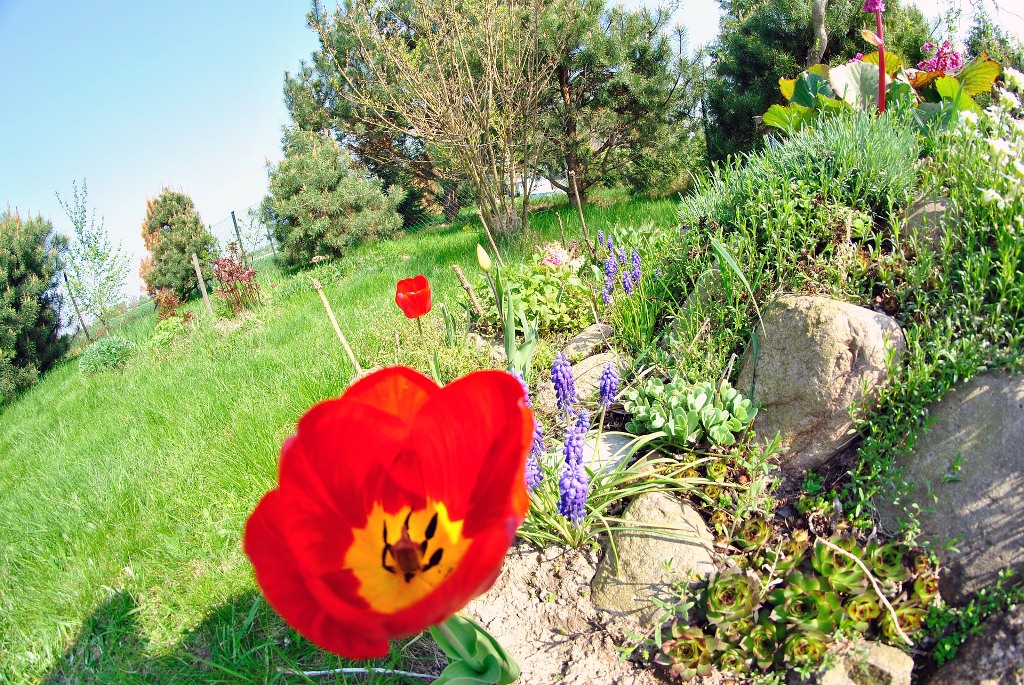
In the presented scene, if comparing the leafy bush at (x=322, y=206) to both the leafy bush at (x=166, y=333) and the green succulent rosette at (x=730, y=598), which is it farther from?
the green succulent rosette at (x=730, y=598)

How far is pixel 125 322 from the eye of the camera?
Result: 12773 millimetres

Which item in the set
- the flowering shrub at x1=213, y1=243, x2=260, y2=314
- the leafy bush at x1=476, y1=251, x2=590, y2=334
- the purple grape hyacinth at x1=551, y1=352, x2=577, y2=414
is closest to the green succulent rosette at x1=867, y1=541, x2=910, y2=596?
the purple grape hyacinth at x1=551, y1=352, x2=577, y2=414

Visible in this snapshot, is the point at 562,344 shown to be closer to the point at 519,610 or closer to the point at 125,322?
the point at 519,610

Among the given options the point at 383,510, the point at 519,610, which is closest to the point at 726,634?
the point at 519,610

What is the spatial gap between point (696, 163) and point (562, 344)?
8112 millimetres

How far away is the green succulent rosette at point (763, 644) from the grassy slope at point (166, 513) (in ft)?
2.96

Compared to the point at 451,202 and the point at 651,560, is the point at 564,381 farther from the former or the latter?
the point at 451,202

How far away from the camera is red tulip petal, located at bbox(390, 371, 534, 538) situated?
2.34 feet

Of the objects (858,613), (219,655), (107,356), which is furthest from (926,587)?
(107,356)

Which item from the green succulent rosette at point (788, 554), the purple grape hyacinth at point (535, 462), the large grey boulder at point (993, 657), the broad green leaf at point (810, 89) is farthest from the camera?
the broad green leaf at point (810, 89)

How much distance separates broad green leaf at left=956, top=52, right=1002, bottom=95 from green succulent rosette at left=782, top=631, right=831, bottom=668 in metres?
2.98

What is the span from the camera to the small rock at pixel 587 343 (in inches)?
112

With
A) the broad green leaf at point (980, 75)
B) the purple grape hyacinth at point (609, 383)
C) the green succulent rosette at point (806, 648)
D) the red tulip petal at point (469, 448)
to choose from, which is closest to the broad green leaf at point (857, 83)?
the broad green leaf at point (980, 75)

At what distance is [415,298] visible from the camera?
2.06 m
